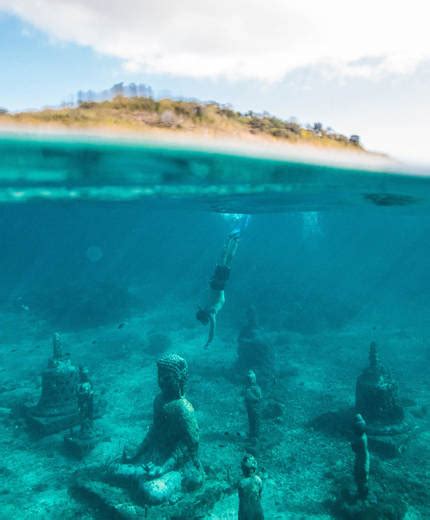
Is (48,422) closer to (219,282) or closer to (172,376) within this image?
(172,376)

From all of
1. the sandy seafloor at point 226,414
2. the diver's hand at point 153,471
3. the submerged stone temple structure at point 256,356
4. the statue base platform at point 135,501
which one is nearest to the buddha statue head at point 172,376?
the diver's hand at point 153,471

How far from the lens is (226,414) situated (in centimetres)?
1223

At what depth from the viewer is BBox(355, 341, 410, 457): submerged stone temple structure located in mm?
9852

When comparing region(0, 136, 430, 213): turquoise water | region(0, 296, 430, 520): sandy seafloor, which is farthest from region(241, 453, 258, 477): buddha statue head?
region(0, 136, 430, 213): turquoise water

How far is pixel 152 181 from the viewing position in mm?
15219

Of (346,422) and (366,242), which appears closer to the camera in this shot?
(346,422)

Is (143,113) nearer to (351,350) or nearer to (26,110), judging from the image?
(26,110)

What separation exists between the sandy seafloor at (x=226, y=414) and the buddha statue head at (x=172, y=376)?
7.60 feet

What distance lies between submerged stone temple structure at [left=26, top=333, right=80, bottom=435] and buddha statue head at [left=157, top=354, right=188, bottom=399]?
469cm

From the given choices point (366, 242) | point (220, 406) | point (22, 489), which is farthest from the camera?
point (366, 242)

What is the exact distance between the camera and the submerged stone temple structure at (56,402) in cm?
1094

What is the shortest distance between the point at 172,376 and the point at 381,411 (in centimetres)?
667

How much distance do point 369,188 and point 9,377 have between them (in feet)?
61.0

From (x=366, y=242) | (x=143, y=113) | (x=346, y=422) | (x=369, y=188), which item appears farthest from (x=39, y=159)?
(x=366, y=242)
